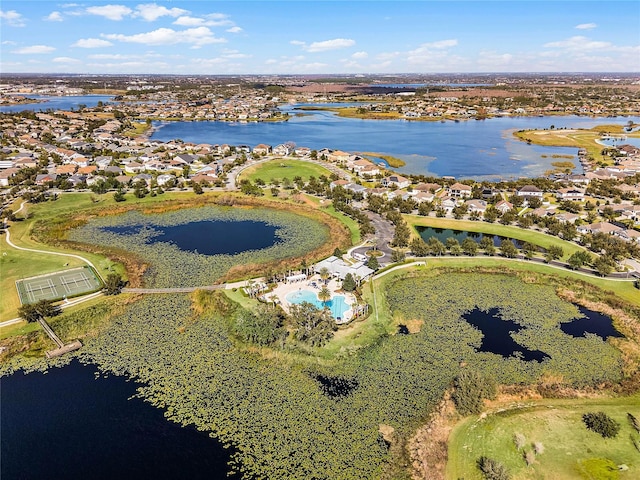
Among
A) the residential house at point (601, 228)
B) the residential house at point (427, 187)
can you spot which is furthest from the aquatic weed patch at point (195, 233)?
the residential house at point (601, 228)

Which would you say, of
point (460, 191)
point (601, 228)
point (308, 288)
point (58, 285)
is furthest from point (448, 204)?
point (58, 285)

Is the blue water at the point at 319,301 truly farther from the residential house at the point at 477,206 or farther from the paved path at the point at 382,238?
the residential house at the point at 477,206

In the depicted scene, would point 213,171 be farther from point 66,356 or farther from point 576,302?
point 576,302

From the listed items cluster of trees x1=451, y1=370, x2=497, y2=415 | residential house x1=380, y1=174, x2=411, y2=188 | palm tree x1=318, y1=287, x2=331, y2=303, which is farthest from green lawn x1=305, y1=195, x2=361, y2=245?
cluster of trees x1=451, y1=370, x2=497, y2=415

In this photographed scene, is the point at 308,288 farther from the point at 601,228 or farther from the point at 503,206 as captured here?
the point at 601,228

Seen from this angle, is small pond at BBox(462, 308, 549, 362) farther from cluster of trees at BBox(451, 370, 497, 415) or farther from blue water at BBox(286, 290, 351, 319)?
blue water at BBox(286, 290, 351, 319)

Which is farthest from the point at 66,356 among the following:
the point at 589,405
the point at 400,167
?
the point at 400,167
